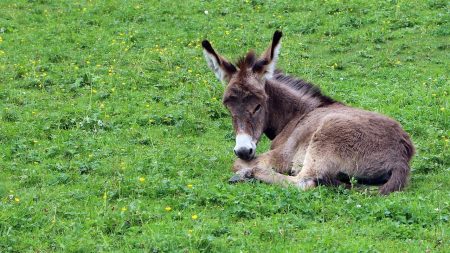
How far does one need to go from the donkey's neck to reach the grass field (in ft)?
2.59

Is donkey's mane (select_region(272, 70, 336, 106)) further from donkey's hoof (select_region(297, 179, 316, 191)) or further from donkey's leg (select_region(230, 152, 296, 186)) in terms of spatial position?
donkey's hoof (select_region(297, 179, 316, 191))

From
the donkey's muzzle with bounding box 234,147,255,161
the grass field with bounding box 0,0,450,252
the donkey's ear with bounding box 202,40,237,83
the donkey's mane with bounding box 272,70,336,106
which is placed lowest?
the grass field with bounding box 0,0,450,252

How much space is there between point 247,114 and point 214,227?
2.73 metres

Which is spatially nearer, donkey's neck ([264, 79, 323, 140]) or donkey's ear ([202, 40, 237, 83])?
donkey's ear ([202, 40, 237, 83])

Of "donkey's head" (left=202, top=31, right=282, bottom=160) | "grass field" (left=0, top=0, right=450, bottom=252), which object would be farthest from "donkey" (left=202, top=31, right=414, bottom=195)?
"grass field" (left=0, top=0, right=450, bottom=252)

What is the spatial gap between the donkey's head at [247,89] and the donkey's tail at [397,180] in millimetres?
1740

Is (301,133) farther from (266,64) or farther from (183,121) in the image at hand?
(183,121)

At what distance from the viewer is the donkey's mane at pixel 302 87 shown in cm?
1120

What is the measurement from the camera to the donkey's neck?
433 inches

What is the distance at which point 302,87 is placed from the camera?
11.4 metres

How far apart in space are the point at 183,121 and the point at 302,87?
92.6 inches

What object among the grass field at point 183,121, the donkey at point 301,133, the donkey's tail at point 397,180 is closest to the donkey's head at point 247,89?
the donkey at point 301,133

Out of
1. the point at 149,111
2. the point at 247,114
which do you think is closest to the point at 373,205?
the point at 247,114

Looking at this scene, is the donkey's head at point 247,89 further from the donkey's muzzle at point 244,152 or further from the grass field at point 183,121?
the grass field at point 183,121
